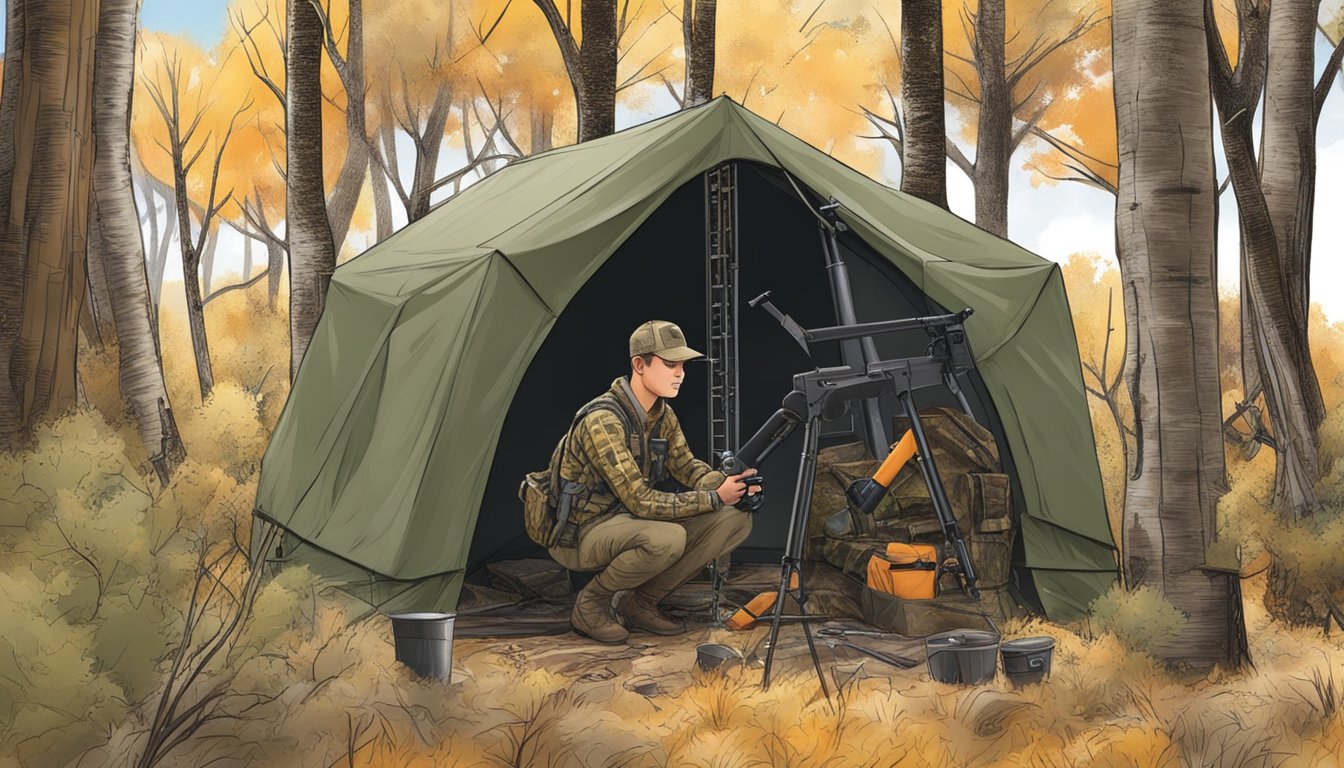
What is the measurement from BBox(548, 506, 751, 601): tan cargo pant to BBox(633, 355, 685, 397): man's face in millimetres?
553

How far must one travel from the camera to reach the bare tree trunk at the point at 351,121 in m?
16.7

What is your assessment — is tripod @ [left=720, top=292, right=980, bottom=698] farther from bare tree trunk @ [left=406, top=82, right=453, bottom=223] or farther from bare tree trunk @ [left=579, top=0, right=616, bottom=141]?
bare tree trunk @ [left=406, top=82, right=453, bottom=223]

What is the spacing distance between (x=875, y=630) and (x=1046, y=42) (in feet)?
48.1

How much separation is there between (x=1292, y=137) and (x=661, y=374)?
504 centimetres

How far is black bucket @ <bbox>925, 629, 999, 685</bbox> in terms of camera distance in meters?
4.63

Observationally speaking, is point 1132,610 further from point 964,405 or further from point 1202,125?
point 1202,125

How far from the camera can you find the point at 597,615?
5680 millimetres

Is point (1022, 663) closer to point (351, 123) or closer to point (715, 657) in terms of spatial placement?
point (715, 657)

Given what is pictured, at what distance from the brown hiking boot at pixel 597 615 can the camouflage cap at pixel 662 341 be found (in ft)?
3.59

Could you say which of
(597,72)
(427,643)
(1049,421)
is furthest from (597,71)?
(427,643)

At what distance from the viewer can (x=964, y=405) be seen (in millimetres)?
5375

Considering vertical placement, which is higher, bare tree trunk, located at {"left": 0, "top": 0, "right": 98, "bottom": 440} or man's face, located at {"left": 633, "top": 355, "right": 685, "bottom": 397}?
bare tree trunk, located at {"left": 0, "top": 0, "right": 98, "bottom": 440}

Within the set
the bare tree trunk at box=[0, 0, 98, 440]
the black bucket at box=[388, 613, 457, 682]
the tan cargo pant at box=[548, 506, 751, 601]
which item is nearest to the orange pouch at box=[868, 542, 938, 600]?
the tan cargo pant at box=[548, 506, 751, 601]

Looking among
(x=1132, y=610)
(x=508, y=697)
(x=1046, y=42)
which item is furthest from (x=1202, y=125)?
(x=1046, y=42)
